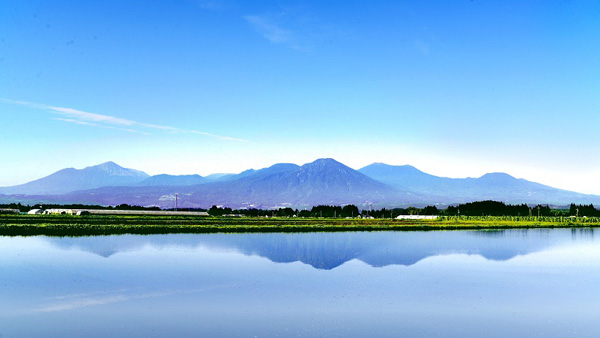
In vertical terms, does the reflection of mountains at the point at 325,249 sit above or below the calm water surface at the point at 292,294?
above

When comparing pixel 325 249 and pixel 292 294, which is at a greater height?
pixel 325 249

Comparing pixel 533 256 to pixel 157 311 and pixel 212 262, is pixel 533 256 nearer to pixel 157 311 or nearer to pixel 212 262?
pixel 212 262

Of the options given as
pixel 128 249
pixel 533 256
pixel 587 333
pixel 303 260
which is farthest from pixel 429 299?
pixel 128 249

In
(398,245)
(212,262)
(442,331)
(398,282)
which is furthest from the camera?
(398,245)

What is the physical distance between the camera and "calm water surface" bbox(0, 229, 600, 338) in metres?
19.7

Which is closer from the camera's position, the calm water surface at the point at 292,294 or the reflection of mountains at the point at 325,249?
the calm water surface at the point at 292,294

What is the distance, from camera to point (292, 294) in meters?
25.9

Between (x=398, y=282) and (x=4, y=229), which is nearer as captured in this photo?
(x=398, y=282)

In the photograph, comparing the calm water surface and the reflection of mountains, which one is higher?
the reflection of mountains

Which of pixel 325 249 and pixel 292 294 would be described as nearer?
pixel 292 294

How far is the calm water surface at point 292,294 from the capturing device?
774 inches

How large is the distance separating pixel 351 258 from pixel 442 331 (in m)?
22.3

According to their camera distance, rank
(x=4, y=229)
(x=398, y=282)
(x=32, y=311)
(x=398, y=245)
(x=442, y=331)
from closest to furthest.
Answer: (x=442, y=331), (x=32, y=311), (x=398, y=282), (x=398, y=245), (x=4, y=229)

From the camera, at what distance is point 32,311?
21594 millimetres
